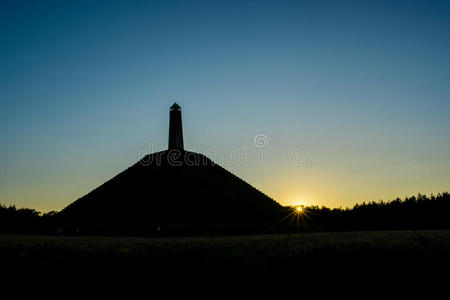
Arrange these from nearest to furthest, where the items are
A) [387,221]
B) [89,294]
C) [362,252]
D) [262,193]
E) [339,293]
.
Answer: [89,294]
[339,293]
[362,252]
[262,193]
[387,221]

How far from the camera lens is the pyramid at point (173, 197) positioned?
86.4ft

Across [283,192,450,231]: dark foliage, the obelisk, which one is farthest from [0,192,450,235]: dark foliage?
the obelisk

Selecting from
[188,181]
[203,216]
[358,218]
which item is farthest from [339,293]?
[358,218]

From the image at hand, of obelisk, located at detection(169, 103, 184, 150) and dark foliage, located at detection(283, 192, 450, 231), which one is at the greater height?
obelisk, located at detection(169, 103, 184, 150)

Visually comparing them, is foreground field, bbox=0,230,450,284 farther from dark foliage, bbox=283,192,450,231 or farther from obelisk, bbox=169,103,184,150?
obelisk, bbox=169,103,184,150

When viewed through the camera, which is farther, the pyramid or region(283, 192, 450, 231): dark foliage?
region(283, 192, 450, 231): dark foliage

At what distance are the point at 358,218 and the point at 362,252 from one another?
115 ft

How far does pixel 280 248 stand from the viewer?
639cm

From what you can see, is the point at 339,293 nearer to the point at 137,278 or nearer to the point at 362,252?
the point at 362,252

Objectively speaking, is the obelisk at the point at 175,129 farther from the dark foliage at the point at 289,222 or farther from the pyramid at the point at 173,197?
the dark foliage at the point at 289,222

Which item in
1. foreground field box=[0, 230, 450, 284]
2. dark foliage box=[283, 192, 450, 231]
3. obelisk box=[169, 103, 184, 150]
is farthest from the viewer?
obelisk box=[169, 103, 184, 150]

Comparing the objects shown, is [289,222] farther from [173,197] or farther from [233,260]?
[233,260]

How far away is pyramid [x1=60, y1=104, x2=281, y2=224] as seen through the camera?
86.4 feet

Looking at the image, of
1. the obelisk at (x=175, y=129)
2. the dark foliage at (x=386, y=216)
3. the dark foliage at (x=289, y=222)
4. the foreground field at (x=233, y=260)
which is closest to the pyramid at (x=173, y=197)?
the dark foliage at (x=289, y=222)
